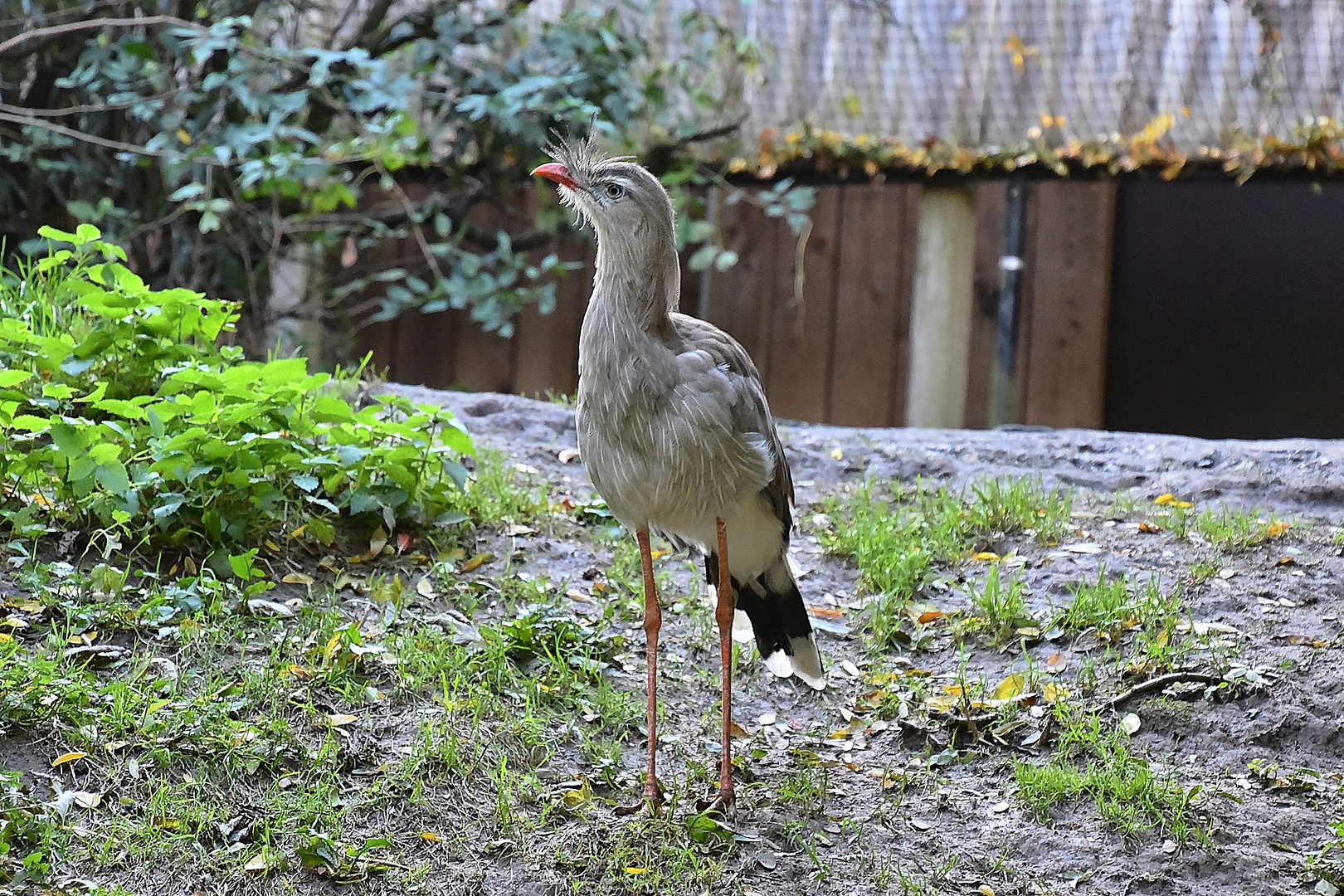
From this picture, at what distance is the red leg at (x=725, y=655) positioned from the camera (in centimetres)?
273

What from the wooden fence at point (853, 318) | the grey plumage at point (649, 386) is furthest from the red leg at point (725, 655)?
the wooden fence at point (853, 318)

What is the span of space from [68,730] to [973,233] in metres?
5.05

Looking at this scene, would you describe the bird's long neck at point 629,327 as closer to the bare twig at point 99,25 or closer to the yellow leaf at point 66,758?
the yellow leaf at point 66,758

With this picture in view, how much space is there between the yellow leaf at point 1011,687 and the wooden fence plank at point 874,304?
3.63 meters

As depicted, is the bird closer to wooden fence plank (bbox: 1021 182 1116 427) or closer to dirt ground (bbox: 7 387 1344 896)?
dirt ground (bbox: 7 387 1344 896)

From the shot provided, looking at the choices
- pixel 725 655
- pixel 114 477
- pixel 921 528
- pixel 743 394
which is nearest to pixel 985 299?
pixel 921 528

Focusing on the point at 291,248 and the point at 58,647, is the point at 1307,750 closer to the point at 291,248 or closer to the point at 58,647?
the point at 58,647

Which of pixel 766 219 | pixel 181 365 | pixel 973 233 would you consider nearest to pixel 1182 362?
pixel 973 233

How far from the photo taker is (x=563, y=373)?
6965 mm

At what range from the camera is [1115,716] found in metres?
2.95

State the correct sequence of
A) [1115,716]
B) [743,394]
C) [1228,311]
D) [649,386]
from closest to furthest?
1. [649,386]
2. [743,394]
3. [1115,716]
4. [1228,311]

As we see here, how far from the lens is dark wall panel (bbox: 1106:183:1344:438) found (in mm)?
6402

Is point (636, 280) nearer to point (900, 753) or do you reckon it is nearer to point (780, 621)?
point (780, 621)

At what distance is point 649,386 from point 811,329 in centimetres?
435
